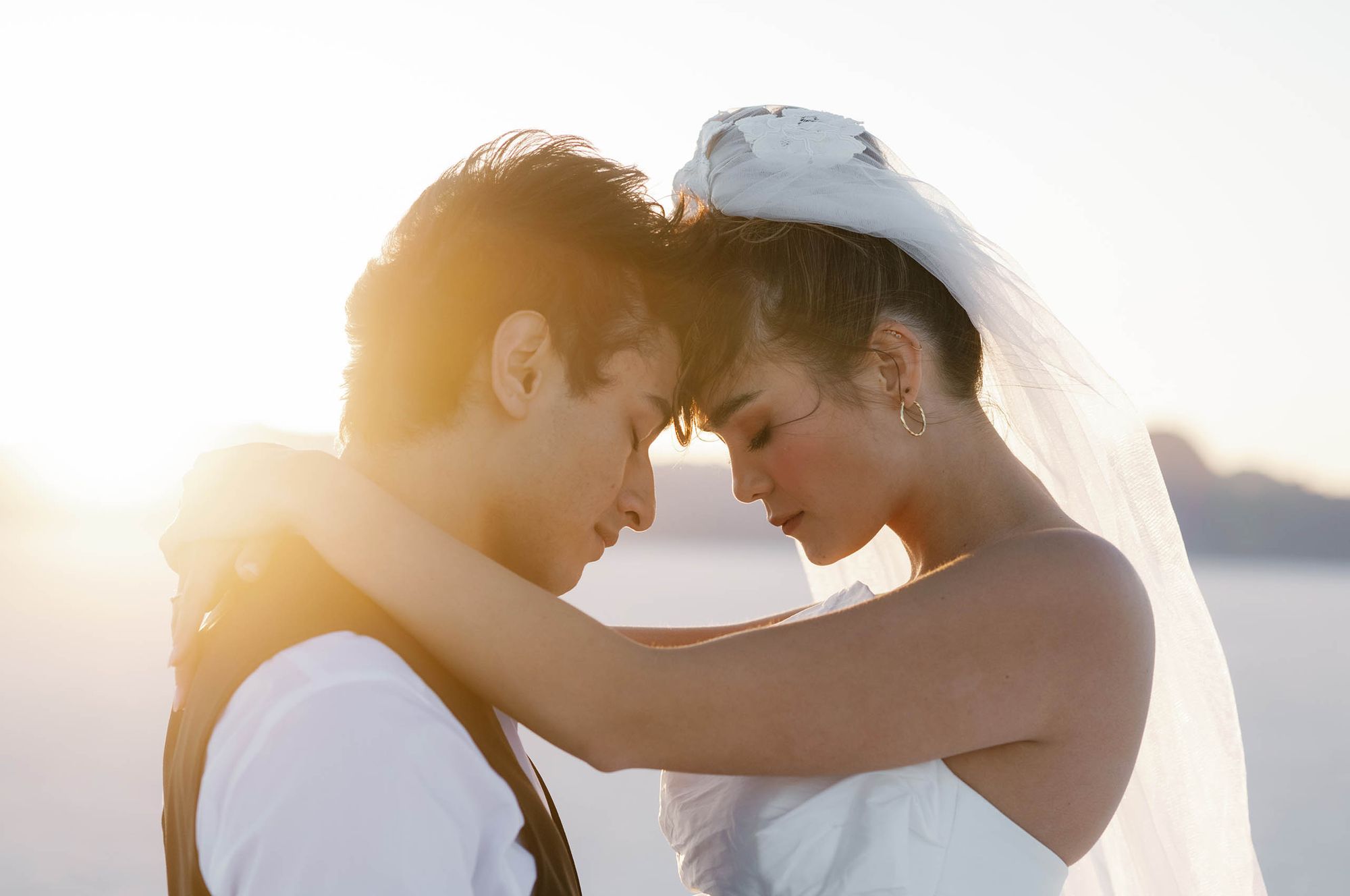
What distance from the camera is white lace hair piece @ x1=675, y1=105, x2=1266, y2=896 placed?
2119 millimetres

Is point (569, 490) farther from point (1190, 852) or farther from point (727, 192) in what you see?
point (1190, 852)

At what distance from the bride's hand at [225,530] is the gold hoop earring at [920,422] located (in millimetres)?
1041

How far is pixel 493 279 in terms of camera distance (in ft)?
5.71

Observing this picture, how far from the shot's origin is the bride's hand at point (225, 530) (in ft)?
4.74

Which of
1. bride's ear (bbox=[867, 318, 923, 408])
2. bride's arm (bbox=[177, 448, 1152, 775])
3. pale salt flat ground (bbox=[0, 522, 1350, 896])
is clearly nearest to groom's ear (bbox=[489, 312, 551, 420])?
bride's arm (bbox=[177, 448, 1152, 775])

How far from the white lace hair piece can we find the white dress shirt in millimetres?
1211

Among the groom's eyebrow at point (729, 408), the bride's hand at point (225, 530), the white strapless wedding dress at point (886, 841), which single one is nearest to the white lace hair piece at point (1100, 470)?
the groom's eyebrow at point (729, 408)

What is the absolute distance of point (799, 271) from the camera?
81.0 inches

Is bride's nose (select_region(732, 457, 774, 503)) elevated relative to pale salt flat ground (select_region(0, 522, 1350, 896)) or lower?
elevated

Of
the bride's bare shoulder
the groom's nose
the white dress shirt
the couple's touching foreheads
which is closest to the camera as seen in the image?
the white dress shirt

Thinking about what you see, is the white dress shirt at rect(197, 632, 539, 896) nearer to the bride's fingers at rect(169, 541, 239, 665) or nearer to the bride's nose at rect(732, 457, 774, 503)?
the bride's fingers at rect(169, 541, 239, 665)

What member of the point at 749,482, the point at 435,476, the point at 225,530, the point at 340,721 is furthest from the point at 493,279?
the point at 340,721

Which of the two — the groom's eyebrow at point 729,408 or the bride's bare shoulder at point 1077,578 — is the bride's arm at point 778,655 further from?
the groom's eyebrow at point 729,408

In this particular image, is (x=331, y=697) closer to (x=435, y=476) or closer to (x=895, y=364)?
(x=435, y=476)
